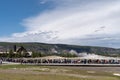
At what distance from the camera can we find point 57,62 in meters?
90.5

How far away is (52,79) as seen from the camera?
44438 mm

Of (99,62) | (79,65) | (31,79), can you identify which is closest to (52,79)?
(31,79)

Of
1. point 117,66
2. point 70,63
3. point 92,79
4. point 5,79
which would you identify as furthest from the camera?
point 70,63

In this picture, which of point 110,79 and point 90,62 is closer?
point 110,79

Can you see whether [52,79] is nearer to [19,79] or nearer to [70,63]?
[19,79]

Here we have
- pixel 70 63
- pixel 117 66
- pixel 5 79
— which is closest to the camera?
pixel 5 79

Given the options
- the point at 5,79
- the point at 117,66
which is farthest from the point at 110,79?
the point at 117,66

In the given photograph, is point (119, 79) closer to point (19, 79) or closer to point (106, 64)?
point (19, 79)

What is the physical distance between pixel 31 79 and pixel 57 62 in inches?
1871

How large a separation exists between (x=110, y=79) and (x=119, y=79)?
187cm

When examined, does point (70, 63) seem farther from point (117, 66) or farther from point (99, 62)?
point (117, 66)

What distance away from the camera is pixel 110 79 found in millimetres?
47188

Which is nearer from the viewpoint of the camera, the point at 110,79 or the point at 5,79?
the point at 5,79

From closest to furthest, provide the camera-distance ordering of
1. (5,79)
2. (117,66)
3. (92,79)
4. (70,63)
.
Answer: (5,79) < (92,79) < (117,66) < (70,63)
